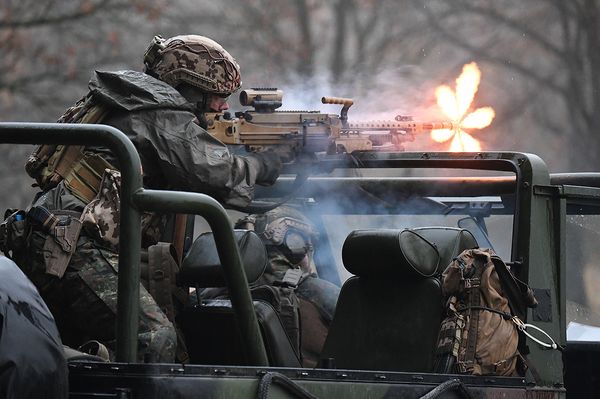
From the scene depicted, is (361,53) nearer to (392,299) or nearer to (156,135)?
(156,135)

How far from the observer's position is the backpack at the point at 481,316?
14.8 ft

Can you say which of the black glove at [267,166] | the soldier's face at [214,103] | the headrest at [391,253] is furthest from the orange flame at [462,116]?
the headrest at [391,253]

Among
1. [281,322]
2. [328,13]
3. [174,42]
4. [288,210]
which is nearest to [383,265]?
[281,322]

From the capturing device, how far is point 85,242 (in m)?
4.70

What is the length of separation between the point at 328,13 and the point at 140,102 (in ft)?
46.0

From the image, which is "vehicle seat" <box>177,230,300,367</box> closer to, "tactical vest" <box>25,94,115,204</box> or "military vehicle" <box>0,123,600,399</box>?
"military vehicle" <box>0,123,600,399</box>

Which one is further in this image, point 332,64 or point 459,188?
point 332,64

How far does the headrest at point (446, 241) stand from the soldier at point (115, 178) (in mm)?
795

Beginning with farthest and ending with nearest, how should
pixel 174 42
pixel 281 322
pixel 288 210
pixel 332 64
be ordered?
pixel 332 64 < pixel 288 210 < pixel 174 42 < pixel 281 322

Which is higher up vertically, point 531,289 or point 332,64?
point 332,64

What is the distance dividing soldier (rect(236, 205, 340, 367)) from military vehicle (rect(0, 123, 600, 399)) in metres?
0.30

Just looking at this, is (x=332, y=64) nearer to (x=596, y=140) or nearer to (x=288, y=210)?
(x=596, y=140)

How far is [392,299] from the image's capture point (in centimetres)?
483

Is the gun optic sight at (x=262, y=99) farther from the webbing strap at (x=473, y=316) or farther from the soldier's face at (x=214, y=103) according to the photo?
the webbing strap at (x=473, y=316)
